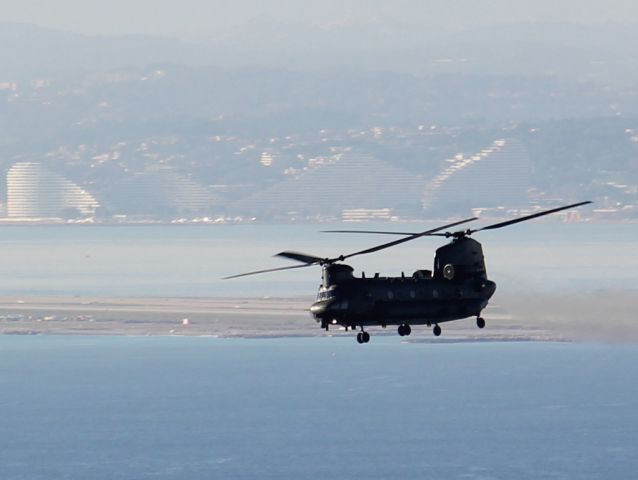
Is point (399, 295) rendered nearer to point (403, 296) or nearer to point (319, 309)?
point (403, 296)

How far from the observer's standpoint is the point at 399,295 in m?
A: 104

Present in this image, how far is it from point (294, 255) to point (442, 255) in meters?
8.97

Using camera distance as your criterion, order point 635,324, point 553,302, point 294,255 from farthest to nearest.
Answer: point 635,324, point 553,302, point 294,255

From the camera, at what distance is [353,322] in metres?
104

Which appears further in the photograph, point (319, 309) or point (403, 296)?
point (403, 296)

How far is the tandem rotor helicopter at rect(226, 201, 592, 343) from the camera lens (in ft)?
339

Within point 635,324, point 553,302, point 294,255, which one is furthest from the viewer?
point 635,324

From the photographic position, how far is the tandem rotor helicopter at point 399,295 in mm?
103438

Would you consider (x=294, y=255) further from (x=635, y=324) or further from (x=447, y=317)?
(x=635, y=324)

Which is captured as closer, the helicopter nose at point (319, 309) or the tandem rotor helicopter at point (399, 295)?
the tandem rotor helicopter at point (399, 295)

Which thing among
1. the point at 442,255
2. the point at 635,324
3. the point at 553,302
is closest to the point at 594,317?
the point at 635,324

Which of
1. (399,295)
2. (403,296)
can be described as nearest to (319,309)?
(399,295)

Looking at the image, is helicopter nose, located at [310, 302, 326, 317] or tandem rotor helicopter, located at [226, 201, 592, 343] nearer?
tandem rotor helicopter, located at [226, 201, 592, 343]

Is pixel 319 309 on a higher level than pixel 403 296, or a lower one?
lower
